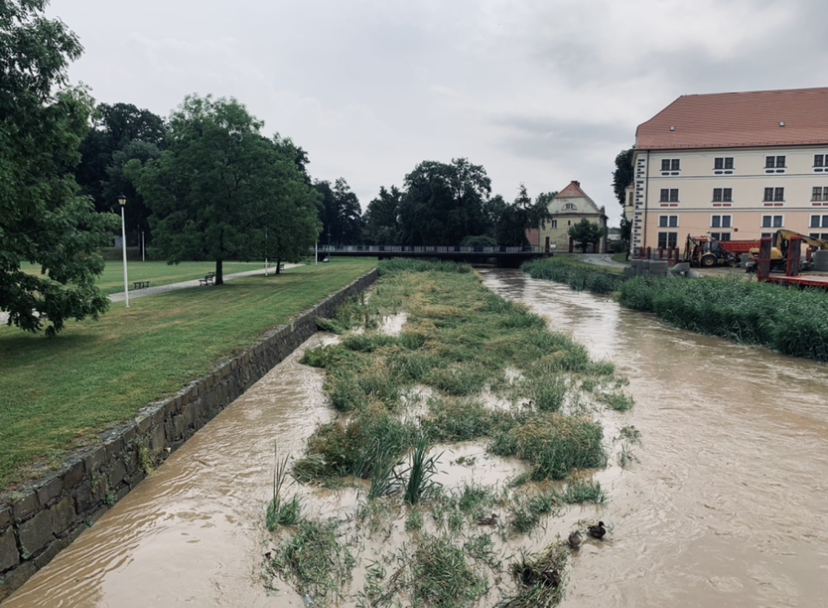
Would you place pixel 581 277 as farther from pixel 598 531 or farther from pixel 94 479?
pixel 94 479

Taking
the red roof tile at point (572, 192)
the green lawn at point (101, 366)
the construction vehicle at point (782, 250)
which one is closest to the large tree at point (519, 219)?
the red roof tile at point (572, 192)

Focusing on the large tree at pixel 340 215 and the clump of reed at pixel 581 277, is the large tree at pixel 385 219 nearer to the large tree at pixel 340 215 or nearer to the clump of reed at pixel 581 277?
the large tree at pixel 340 215

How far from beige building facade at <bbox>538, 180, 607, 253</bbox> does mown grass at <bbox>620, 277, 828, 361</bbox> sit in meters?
63.3

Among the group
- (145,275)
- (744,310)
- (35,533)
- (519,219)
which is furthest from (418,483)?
(519,219)

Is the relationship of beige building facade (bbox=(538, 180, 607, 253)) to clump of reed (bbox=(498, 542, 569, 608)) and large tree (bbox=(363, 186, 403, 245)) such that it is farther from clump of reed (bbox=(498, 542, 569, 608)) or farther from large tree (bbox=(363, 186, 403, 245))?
clump of reed (bbox=(498, 542, 569, 608))

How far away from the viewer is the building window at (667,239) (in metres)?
53.8

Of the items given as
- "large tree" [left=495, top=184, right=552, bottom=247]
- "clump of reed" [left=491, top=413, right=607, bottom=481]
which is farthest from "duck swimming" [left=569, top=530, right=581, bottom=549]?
"large tree" [left=495, top=184, right=552, bottom=247]

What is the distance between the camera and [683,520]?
245 inches

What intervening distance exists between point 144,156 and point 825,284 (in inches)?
2349

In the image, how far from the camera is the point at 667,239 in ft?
177

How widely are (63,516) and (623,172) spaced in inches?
3127

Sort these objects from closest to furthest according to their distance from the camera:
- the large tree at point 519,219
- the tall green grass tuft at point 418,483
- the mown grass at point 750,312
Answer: the tall green grass tuft at point 418,483 → the mown grass at point 750,312 → the large tree at point 519,219

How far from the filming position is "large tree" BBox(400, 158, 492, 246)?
78812 mm

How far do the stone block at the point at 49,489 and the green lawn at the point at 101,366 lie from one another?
0.25 metres
